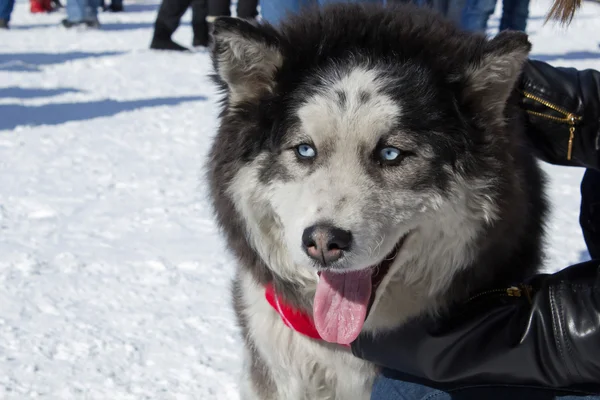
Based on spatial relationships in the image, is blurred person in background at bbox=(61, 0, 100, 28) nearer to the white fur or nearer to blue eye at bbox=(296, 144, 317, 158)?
the white fur

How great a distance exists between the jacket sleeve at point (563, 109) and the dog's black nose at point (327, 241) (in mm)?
891

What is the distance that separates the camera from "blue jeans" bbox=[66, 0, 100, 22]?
11.2 m

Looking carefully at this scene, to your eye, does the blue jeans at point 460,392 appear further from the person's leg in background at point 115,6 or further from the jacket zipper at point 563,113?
the person's leg in background at point 115,6

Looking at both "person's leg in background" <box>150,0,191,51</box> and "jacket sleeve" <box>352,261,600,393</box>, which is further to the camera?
"person's leg in background" <box>150,0,191,51</box>

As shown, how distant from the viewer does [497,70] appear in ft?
6.75

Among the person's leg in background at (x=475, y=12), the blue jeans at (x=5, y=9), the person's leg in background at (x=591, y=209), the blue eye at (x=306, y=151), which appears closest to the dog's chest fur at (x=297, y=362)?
the blue eye at (x=306, y=151)

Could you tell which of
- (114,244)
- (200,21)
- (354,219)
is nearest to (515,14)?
(200,21)

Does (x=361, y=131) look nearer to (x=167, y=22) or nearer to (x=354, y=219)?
(x=354, y=219)

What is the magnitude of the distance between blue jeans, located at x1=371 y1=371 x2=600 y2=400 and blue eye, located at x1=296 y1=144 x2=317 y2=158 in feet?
2.38

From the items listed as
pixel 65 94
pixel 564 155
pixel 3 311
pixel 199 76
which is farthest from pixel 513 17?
pixel 3 311

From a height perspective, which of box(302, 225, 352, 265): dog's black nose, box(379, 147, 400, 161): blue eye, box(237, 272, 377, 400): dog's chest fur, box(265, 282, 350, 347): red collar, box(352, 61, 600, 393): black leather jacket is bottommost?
box(237, 272, 377, 400): dog's chest fur

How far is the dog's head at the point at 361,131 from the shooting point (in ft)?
6.71

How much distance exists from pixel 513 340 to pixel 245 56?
107 cm

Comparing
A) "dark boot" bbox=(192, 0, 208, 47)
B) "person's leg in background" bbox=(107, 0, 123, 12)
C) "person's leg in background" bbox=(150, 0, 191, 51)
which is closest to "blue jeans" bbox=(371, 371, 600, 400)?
"person's leg in background" bbox=(150, 0, 191, 51)
